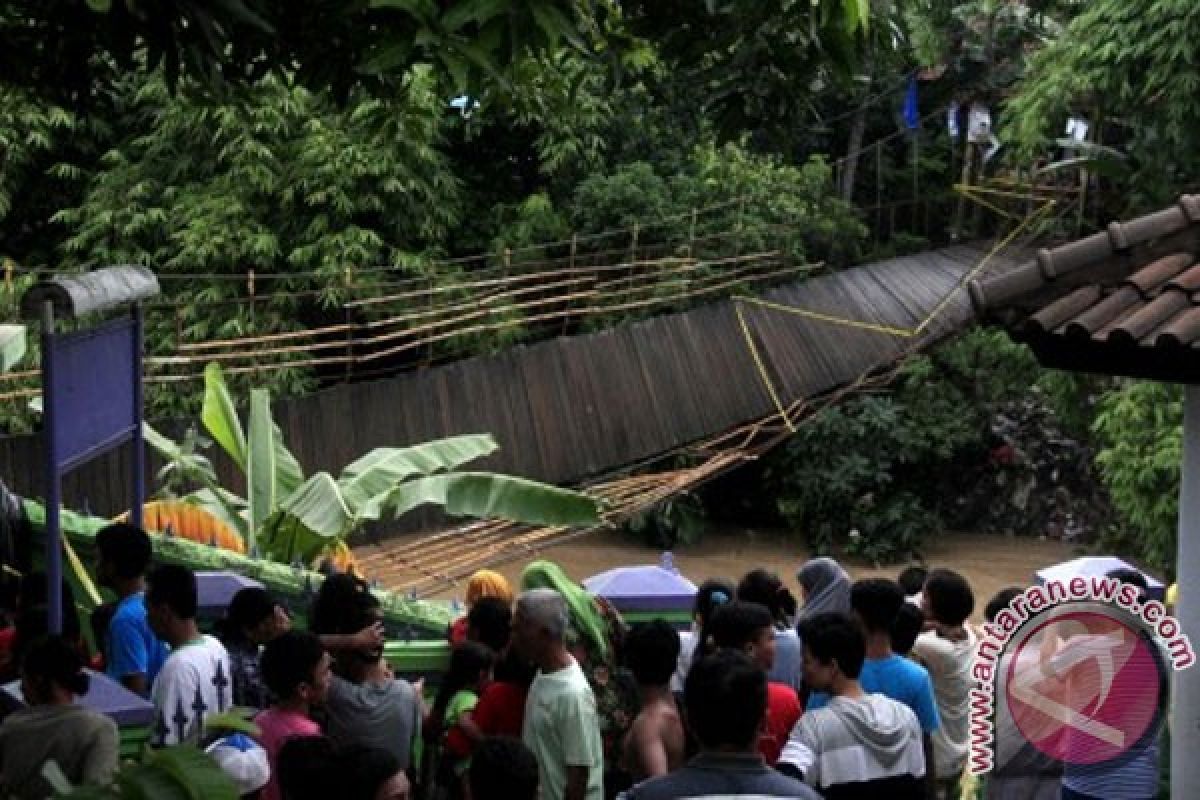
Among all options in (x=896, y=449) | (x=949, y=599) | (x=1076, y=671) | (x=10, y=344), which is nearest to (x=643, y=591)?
(x=949, y=599)

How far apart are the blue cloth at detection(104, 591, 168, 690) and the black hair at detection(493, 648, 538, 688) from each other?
856 millimetres

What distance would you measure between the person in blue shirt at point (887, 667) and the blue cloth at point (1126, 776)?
0.32 m

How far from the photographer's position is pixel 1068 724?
3.80m

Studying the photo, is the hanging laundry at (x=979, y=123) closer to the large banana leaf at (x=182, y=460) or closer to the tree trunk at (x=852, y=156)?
the tree trunk at (x=852, y=156)

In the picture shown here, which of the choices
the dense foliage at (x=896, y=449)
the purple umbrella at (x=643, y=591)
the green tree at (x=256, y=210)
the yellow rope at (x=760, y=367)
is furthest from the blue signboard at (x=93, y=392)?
the dense foliage at (x=896, y=449)

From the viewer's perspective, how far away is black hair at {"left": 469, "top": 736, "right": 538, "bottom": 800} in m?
2.92

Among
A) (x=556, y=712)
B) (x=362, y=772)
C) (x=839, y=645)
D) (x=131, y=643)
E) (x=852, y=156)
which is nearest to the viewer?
(x=362, y=772)

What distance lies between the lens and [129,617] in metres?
4.37

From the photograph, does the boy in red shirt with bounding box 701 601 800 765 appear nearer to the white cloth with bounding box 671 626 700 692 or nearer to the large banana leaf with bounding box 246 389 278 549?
the white cloth with bounding box 671 626 700 692

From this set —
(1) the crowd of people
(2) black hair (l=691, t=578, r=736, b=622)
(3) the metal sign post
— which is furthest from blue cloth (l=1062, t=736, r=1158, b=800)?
(3) the metal sign post

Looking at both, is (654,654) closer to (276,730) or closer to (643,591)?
(276,730)

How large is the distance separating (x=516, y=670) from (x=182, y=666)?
0.70m

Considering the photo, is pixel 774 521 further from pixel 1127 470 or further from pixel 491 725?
pixel 491 725

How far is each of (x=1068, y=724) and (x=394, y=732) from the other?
1.38m
